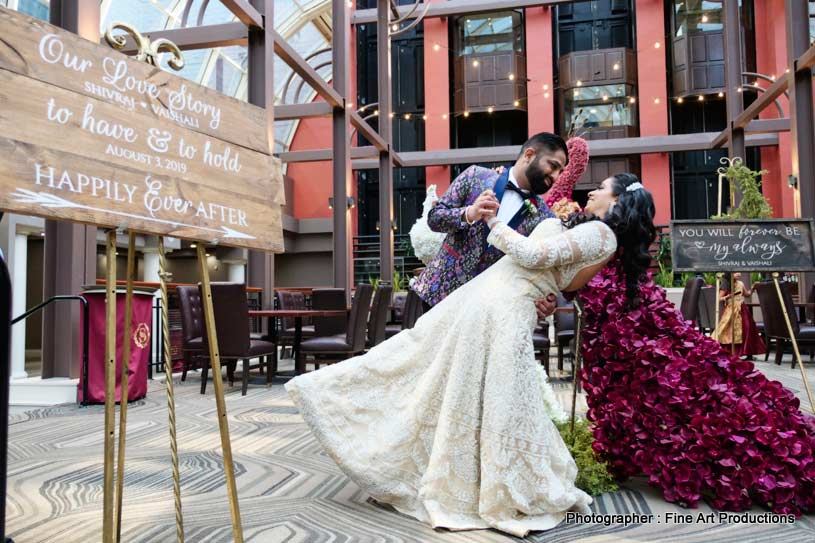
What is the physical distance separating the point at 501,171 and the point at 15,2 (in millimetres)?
9707

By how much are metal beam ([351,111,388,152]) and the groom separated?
25.0 ft

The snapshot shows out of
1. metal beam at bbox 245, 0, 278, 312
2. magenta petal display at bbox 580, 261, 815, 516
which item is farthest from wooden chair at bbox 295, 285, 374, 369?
magenta petal display at bbox 580, 261, 815, 516

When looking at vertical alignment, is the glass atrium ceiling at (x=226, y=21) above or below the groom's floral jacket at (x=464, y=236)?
above

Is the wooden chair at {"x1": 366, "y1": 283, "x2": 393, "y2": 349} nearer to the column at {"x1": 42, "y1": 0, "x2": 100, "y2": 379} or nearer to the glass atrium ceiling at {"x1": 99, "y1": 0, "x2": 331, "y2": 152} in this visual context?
the column at {"x1": 42, "y1": 0, "x2": 100, "y2": 379}

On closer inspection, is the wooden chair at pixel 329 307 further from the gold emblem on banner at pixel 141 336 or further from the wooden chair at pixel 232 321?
the gold emblem on banner at pixel 141 336

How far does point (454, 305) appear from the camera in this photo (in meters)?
2.18

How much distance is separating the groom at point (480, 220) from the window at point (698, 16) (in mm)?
15081

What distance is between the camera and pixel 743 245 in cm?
345

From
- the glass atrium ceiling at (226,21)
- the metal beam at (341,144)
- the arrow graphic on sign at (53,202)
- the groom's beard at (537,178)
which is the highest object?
the glass atrium ceiling at (226,21)

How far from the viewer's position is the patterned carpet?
1.96 metres

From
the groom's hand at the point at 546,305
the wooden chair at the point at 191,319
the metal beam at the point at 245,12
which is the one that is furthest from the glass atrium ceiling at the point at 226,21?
the groom's hand at the point at 546,305

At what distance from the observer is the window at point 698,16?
14953 millimetres

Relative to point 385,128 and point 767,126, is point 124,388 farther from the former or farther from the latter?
point 767,126

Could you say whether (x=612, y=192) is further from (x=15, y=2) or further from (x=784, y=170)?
(x=784, y=170)
